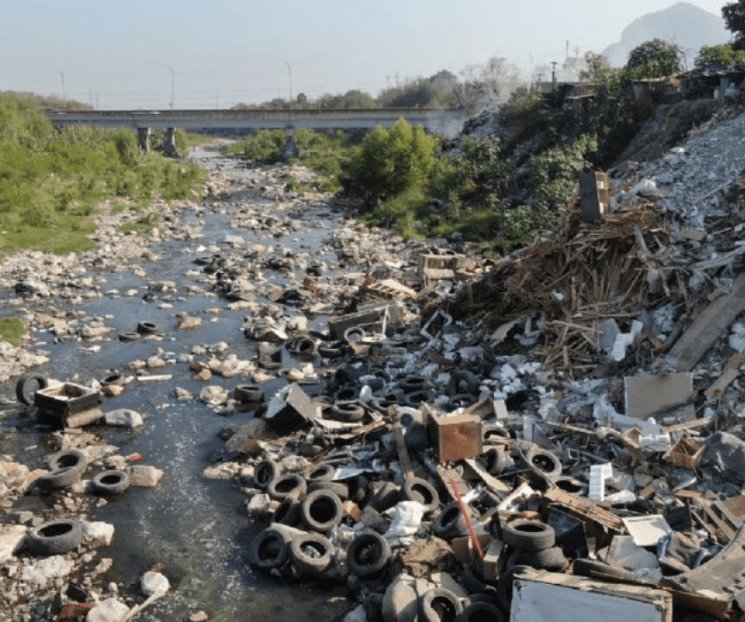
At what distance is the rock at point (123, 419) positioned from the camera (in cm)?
1053

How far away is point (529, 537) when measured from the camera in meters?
6.19

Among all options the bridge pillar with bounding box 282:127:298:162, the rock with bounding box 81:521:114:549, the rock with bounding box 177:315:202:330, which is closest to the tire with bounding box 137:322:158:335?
the rock with bounding box 177:315:202:330

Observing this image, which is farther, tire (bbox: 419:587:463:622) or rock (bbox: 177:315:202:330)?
rock (bbox: 177:315:202:330)

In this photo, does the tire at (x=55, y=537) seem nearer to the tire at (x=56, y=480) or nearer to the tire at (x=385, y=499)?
the tire at (x=56, y=480)

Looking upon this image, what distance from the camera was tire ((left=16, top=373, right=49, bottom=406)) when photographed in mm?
10922

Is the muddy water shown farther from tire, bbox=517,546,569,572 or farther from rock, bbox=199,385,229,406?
tire, bbox=517,546,569,572

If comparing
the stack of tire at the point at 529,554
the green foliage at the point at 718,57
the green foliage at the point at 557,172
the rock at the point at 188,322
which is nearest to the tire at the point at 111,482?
the stack of tire at the point at 529,554

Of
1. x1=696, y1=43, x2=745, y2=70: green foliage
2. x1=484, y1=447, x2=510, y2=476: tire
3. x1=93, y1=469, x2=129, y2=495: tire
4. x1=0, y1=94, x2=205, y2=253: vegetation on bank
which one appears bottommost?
x1=93, y1=469, x2=129, y2=495: tire

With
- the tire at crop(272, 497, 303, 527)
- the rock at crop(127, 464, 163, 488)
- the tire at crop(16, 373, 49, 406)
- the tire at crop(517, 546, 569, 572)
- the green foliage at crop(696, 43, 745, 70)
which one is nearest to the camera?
the tire at crop(517, 546, 569, 572)

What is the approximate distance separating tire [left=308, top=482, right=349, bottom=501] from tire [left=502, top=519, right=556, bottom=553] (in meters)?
2.15

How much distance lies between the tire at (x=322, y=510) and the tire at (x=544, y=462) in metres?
2.14

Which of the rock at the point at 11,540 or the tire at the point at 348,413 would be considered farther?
the tire at the point at 348,413

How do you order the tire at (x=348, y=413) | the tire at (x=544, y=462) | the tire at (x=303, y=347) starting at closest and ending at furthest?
the tire at (x=544, y=462) → the tire at (x=348, y=413) → the tire at (x=303, y=347)

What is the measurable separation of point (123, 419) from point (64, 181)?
2409 centimetres
